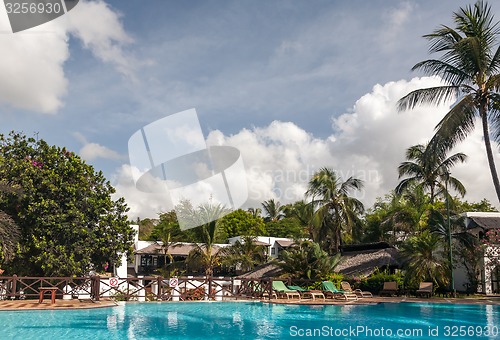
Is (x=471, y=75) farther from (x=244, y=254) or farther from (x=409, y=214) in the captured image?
(x=244, y=254)

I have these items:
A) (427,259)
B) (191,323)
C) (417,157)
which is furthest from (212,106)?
(417,157)

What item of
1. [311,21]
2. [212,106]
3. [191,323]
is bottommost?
[191,323]

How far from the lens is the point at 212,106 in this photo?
18781mm

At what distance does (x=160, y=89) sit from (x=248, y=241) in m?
19.5

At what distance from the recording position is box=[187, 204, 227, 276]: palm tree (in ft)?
97.8

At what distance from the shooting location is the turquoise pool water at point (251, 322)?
11594 millimetres

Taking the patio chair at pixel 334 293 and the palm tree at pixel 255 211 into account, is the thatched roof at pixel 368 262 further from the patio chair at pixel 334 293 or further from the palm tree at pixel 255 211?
the palm tree at pixel 255 211

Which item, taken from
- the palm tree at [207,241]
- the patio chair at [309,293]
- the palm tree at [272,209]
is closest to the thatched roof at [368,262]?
the patio chair at [309,293]

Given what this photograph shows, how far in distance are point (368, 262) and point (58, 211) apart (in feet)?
56.3

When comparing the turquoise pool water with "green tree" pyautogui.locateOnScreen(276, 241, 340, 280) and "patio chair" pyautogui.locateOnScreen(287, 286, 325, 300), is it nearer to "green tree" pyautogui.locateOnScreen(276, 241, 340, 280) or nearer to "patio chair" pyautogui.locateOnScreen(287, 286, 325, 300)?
"patio chair" pyautogui.locateOnScreen(287, 286, 325, 300)

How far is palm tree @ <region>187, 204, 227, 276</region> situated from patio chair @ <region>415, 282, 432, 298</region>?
12.7 metres

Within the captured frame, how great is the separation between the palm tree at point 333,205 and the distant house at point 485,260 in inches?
283

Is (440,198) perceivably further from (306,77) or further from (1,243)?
(1,243)

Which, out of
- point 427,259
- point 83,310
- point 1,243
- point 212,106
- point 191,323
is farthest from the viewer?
point 427,259
